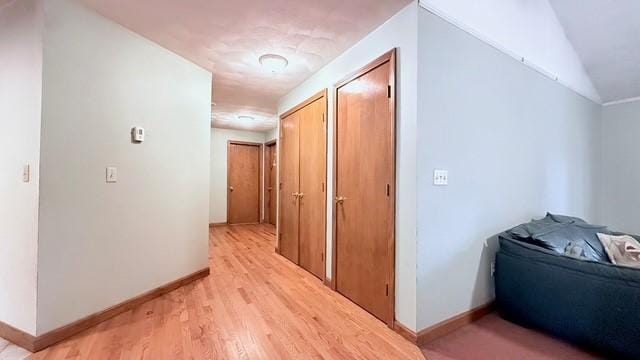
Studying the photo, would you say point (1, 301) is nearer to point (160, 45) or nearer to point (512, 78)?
point (160, 45)

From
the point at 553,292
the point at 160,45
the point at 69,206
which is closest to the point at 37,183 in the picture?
the point at 69,206

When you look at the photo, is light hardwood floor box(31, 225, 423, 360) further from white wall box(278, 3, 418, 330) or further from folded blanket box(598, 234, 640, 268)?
folded blanket box(598, 234, 640, 268)

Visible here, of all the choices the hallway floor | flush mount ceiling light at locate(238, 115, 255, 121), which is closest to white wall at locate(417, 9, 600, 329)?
the hallway floor

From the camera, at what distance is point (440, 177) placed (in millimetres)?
1933

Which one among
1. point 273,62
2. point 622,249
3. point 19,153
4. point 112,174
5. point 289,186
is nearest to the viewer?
point 19,153

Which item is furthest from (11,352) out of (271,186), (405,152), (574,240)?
(271,186)

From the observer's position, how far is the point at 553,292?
190 centimetres

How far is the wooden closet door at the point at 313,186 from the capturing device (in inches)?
116

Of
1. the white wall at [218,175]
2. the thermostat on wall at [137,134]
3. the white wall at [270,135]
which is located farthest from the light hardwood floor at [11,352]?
the white wall at [270,135]

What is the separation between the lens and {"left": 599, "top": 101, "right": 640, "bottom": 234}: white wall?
3.72 meters

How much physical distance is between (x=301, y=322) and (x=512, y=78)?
9.18 ft

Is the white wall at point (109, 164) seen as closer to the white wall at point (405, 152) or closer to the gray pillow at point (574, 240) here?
the white wall at point (405, 152)

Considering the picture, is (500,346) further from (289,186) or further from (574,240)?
(289,186)

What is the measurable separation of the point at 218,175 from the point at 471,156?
5417mm
